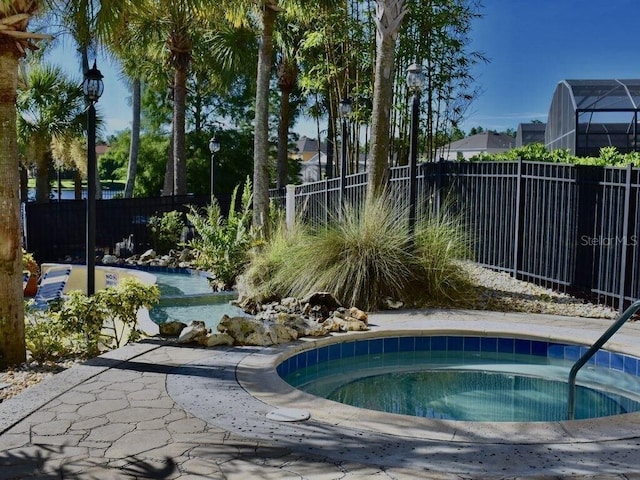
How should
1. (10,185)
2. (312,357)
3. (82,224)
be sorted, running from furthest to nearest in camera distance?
1. (82,224)
2. (312,357)
3. (10,185)

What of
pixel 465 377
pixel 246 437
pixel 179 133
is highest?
pixel 179 133

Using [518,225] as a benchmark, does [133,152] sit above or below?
above

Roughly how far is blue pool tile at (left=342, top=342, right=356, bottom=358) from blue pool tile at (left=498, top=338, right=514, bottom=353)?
156 centimetres

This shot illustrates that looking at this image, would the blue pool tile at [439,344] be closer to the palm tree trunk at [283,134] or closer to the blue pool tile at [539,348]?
the blue pool tile at [539,348]

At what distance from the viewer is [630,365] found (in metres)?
6.56

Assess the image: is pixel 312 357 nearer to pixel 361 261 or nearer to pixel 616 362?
pixel 361 261

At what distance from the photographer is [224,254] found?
1240cm

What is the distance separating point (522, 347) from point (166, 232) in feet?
40.3

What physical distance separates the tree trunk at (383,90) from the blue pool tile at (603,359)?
4307 millimetres

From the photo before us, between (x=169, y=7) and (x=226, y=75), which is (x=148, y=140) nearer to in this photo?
(x=226, y=75)

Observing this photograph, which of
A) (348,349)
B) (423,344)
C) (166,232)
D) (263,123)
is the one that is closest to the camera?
(348,349)

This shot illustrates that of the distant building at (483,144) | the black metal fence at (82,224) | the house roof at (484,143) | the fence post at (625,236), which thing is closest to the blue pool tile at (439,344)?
the fence post at (625,236)

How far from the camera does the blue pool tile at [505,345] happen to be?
733cm

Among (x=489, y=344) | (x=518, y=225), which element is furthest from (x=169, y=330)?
(x=518, y=225)
